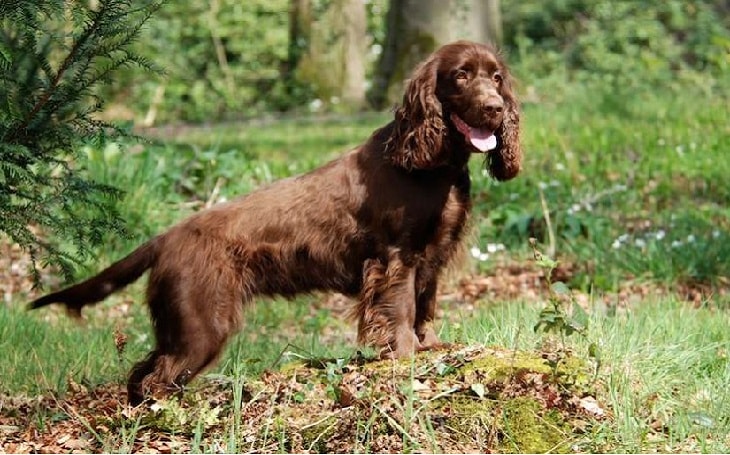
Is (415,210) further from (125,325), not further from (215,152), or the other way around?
(215,152)

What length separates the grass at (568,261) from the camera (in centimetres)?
435

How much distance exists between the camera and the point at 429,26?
12531 mm

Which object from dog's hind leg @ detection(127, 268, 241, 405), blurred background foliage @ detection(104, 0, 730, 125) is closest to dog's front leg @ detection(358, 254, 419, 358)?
dog's hind leg @ detection(127, 268, 241, 405)

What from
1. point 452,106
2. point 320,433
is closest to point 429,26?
point 452,106

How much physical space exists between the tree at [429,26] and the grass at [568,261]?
0.89 metres

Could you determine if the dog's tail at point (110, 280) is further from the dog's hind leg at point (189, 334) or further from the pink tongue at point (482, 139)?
the pink tongue at point (482, 139)

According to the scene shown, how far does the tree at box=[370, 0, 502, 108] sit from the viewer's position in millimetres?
12477

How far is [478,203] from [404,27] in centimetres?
416

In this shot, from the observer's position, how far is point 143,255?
4.99m

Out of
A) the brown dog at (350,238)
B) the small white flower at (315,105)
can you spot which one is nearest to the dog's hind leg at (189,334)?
the brown dog at (350,238)

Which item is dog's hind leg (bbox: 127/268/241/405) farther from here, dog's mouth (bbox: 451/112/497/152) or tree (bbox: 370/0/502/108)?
tree (bbox: 370/0/502/108)

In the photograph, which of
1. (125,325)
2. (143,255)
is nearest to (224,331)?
(143,255)

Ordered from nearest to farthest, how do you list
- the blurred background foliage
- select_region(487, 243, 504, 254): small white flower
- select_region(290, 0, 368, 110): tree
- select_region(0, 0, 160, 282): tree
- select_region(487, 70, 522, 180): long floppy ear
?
select_region(0, 0, 160, 282): tree < select_region(487, 70, 522, 180): long floppy ear < select_region(487, 243, 504, 254): small white flower < select_region(290, 0, 368, 110): tree < the blurred background foliage

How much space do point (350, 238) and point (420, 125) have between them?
580mm
